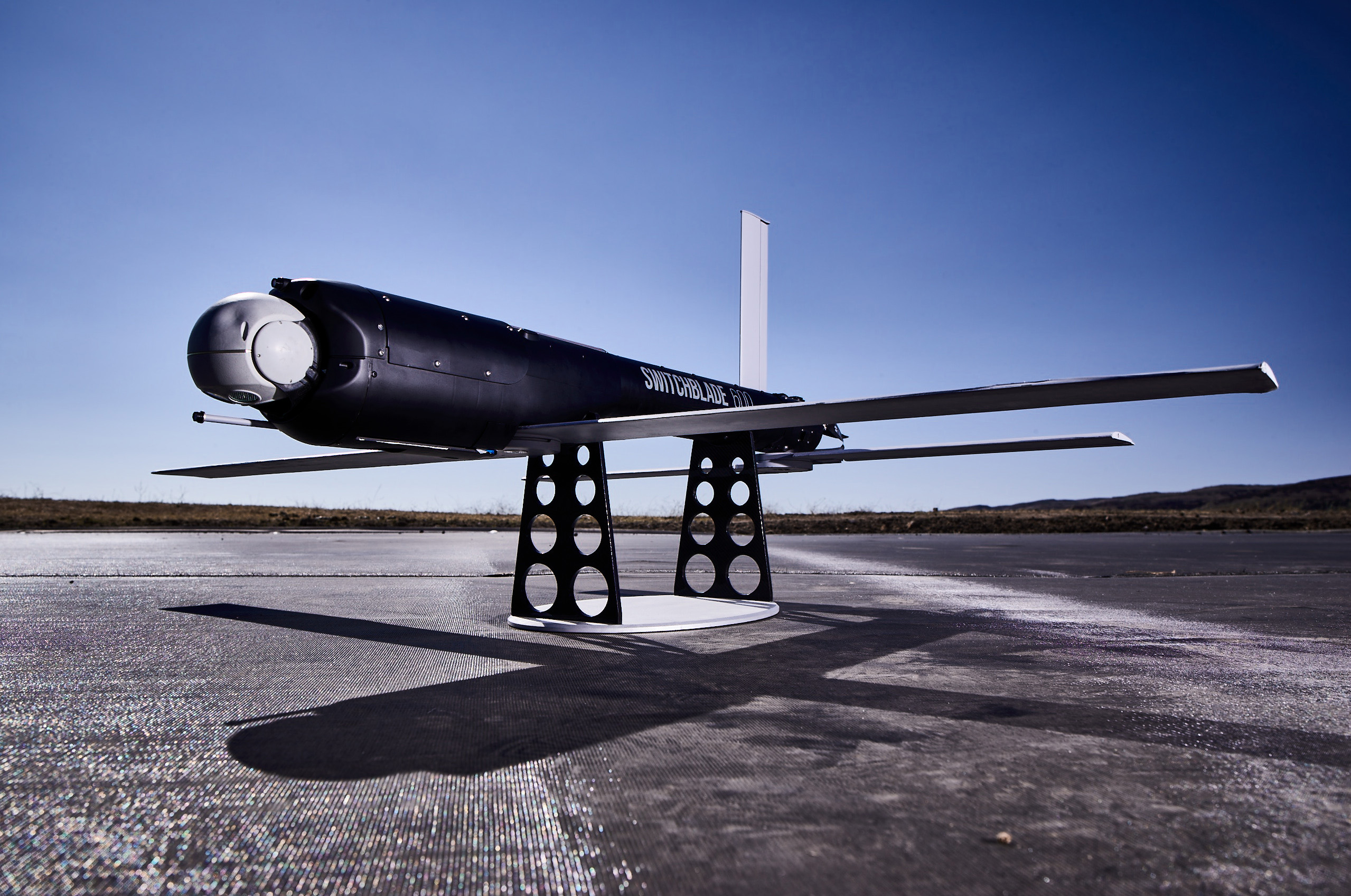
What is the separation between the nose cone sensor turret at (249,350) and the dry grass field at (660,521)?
24.5 m

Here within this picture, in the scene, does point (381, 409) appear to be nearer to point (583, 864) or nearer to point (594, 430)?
point (594, 430)

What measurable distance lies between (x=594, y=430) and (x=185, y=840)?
4339 mm

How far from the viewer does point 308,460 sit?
6.96 meters

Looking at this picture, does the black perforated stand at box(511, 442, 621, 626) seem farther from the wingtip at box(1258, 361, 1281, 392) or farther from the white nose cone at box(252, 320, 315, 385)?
the wingtip at box(1258, 361, 1281, 392)

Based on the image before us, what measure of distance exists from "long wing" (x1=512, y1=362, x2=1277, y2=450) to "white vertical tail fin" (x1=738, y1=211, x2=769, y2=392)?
343cm

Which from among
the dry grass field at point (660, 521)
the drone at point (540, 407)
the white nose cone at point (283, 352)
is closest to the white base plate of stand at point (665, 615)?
the drone at point (540, 407)

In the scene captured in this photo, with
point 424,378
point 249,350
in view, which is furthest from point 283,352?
point 424,378

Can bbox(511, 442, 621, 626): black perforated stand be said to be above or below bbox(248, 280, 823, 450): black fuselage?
below

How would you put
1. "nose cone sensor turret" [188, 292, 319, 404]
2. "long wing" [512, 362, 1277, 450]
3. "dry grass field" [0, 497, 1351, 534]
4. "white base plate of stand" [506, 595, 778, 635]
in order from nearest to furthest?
1. "long wing" [512, 362, 1277, 450]
2. "nose cone sensor turret" [188, 292, 319, 404]
3. "white base plate of stand" [506, 595, 778, 635]
4. "dry grass field" [0, 497, 1351, 534]

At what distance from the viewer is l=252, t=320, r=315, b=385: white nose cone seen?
16.0ft

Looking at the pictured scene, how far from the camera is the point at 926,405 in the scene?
4934mm

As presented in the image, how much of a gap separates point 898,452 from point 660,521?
1212 inches

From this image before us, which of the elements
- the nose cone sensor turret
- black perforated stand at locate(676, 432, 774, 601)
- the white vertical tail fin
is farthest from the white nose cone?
the white vertical tail fin

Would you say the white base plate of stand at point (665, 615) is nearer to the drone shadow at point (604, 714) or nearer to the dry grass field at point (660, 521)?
the drone shadow at point (604, 714)
